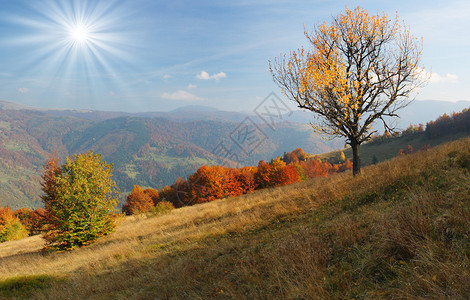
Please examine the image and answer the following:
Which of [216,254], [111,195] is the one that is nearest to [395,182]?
[216,254]

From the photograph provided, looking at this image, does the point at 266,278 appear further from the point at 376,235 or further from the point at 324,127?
the point at 324,127

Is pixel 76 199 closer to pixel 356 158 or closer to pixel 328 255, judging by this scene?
pixel 328 255

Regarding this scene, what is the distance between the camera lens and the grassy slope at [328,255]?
3814 millimetres

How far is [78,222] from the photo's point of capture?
16594mm

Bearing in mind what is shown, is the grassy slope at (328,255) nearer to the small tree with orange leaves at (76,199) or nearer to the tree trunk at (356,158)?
the tree trunk at (356,158)

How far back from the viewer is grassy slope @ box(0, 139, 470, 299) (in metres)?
3.81

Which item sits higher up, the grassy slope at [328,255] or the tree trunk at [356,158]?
the tree trunk at [356,158]

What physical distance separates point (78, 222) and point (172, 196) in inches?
2854

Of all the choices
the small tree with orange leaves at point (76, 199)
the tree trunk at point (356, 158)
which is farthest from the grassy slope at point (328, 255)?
the small tree with orange leaves at point (76, 199)

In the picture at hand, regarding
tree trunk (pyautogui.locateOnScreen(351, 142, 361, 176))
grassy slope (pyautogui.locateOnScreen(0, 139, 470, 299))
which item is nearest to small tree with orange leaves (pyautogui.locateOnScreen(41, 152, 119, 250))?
grassy slope (pyautogui.locateOnScreen(0, 139, 470, 299))

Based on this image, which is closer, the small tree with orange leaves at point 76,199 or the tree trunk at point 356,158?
the tree trunk at point 356,158

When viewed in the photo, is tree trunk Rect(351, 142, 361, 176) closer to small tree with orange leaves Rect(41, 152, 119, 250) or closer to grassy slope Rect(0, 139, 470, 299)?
grassy slope Rect(0, 139, 470, 299)

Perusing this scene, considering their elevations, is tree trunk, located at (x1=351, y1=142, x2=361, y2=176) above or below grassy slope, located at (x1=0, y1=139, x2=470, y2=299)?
above

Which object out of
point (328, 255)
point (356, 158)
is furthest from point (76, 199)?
point (356, 158)
